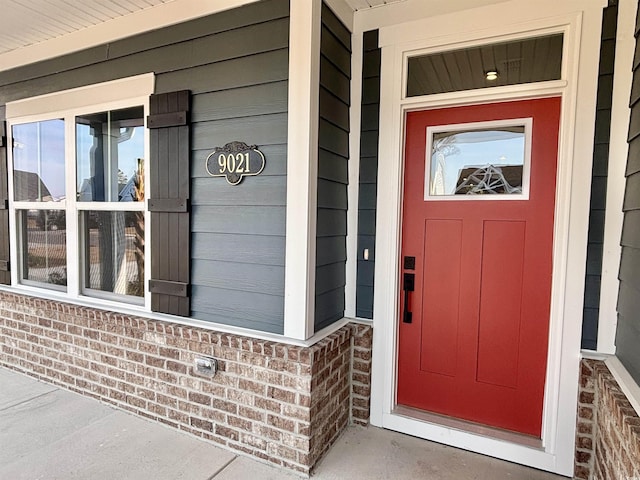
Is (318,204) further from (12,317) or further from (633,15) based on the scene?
(12,317)

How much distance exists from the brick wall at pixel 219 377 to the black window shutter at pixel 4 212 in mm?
684

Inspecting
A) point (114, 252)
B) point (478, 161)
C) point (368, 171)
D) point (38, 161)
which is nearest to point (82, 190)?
point (114, 252)

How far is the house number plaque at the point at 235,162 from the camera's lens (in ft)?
6.98

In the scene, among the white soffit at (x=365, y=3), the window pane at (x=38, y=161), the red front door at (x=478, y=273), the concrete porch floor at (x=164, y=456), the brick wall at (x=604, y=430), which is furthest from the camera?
the window pane at (x=38, y=161)

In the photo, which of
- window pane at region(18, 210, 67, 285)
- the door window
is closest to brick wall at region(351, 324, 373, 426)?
the door window

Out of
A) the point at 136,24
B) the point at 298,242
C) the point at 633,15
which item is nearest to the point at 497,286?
the point at 298,242

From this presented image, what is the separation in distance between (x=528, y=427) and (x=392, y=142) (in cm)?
191

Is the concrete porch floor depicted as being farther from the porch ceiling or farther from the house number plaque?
the porch ceiling

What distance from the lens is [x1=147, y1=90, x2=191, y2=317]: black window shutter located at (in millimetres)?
2338

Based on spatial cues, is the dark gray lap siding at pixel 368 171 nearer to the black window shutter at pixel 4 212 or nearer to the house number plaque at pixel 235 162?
the house number plaque at pixel 235 162

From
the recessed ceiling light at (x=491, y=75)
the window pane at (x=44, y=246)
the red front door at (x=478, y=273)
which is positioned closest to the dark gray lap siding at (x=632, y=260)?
the red front door at (x=478, y=273)

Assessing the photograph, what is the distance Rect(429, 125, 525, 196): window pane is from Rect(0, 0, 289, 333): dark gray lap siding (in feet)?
3.31

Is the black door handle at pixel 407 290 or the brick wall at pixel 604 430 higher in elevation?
the black door handle at pixel 407 290

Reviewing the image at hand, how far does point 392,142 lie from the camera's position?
7.64ft
